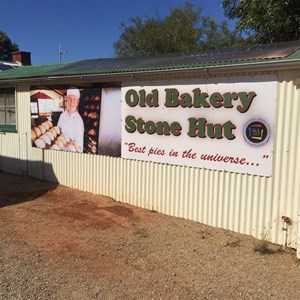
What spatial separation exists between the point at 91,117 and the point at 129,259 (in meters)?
4.41

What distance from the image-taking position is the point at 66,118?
9.85m

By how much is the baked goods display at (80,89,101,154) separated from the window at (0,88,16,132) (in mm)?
3457

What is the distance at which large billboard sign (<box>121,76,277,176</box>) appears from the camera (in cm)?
625

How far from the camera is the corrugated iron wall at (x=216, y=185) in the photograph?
597 cm

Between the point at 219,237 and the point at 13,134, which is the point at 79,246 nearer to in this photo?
the point at 219,237

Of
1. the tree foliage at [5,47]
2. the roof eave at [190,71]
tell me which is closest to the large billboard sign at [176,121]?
the roof eave at [190,71]

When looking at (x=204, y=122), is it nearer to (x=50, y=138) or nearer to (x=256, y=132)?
(x=256, y=132)

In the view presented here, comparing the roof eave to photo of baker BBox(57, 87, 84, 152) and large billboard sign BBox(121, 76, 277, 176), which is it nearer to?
large billboard sign BBox(121, 76, 277, 176)

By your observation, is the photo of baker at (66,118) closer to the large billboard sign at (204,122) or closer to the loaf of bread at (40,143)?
the loaf of bread at (40,143)

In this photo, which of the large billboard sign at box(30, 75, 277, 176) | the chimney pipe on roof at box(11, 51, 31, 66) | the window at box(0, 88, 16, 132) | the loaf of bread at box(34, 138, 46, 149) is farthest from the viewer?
the chimney pipe on roof at box(11, 51, 31, 66)

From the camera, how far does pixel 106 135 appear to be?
881 cm

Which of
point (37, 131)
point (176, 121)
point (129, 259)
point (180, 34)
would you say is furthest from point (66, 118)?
point (180, 34)

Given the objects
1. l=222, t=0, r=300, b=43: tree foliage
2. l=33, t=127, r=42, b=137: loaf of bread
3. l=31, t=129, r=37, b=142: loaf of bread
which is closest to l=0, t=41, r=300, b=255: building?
l=33, t=127, r=42, b=137: loaf of bread

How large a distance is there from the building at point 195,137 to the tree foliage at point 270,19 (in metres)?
5.36
